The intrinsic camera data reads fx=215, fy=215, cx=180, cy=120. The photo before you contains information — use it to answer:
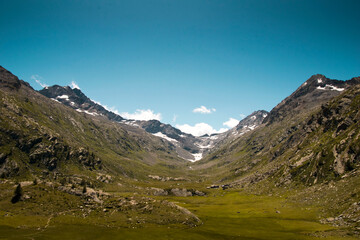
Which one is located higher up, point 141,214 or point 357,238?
point 357,238

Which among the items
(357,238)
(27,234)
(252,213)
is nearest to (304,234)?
(357,238)

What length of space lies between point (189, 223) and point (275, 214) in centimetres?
4280

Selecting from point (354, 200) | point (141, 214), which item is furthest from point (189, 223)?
point (354, 200)

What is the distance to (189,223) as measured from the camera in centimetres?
8706

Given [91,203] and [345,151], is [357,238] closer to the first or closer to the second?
[345,151]

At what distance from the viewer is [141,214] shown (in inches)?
3376

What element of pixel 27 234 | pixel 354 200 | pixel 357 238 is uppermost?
pixel 354 200

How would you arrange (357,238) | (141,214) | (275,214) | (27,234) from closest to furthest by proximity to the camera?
1. (357,238)
2. (27,234)
3. (141,214)
4. (275,214)

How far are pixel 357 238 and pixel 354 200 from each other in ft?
97.0

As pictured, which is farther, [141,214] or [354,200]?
[141,214]

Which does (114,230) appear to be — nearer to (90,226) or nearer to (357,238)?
Answer: (90,226)

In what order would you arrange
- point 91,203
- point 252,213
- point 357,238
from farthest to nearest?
point 252,213 < point 91,203 < point 357,238

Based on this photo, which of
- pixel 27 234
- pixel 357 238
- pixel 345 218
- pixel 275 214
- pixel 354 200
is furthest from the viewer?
pixel 275 214

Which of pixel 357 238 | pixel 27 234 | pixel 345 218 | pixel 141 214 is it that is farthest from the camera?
pixel 141 214
